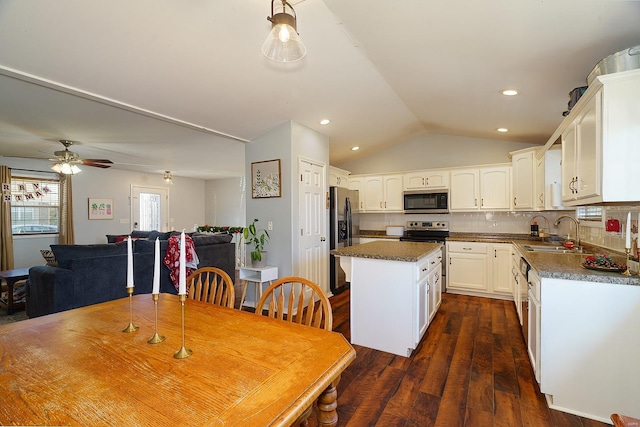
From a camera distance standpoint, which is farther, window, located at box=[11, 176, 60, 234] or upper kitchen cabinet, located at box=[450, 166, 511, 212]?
window, located at box=[11, 176, 60, 234]

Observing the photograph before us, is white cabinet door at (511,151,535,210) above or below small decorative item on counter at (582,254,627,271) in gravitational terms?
above

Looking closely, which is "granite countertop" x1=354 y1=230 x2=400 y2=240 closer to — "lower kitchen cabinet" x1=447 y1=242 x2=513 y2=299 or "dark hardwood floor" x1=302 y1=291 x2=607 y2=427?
"lower kitchen cabinet" x1=447 y1=242 x2=513 y2=299

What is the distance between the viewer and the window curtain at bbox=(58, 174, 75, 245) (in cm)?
584

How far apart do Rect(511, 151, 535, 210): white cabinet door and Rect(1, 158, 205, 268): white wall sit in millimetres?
7683

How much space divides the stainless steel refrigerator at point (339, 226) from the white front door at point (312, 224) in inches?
8.0

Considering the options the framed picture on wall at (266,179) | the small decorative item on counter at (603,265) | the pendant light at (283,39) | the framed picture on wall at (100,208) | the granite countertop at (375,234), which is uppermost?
the pendant light at (283,39)

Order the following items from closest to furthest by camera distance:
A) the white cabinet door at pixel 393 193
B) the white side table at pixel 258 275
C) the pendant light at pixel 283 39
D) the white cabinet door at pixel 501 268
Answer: the pendant light at pixel 283 39
the white side table at pixel 258 275
the white cabinet door at pixel 501 268
the white cabinet door at pixel 393 193

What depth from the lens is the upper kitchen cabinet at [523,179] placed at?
4059mm

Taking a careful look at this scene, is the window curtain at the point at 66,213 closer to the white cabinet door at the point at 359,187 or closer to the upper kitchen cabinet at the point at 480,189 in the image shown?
the white cabinet door at the point at 359,187

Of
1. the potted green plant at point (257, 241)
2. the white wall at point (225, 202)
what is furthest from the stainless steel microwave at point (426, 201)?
the white wall at point (225, 202)

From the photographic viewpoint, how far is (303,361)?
1029 millimetres

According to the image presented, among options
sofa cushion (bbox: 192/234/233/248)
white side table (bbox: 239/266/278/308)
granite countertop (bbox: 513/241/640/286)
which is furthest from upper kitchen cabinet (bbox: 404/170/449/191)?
sofa cushion (bbox: 192/234/233/248)

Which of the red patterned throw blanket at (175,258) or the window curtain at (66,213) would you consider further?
the window curtain at (66,213)

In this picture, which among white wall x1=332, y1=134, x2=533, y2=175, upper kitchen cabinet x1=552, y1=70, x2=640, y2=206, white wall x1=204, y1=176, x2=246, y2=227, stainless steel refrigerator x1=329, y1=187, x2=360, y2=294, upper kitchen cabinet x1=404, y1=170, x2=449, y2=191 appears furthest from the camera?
white wall x1=204, y1=176, x2=246, y2=227
